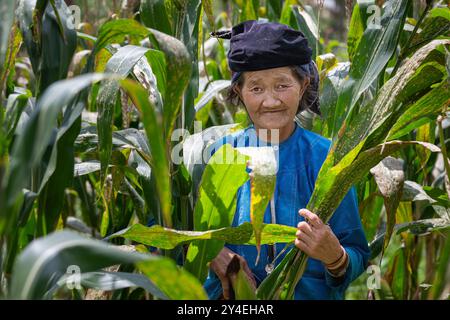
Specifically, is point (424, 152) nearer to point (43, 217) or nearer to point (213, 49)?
point (43, 217)

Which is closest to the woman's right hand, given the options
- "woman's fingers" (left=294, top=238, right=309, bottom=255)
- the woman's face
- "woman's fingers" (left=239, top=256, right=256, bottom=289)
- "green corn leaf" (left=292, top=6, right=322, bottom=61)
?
"woman's fingers" (left=239, top=256, right=256, bottom=289)

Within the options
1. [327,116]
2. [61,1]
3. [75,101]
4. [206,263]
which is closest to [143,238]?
[206,263]

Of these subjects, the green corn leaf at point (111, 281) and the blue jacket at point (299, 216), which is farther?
the blue jacket at point (299, 216)

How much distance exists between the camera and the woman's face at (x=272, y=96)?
1.11 metres

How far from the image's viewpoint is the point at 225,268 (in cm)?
106

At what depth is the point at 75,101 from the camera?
91 centimetres

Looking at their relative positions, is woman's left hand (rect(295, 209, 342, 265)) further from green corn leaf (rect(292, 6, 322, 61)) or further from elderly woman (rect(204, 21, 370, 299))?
green corn leaf (rect(292, 6, 322, 61))

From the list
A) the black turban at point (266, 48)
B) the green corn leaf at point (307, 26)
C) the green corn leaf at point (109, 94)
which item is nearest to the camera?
the green corn leaf at point (109, 94)

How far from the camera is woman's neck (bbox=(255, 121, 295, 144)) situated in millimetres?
1133

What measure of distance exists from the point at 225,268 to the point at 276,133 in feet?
0.73

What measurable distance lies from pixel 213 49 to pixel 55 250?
5.78 feet

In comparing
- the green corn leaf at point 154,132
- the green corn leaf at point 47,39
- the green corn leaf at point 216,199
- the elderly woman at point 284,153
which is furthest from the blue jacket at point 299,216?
the green corn leaf at point 154,132

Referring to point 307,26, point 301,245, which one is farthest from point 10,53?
point 307,26

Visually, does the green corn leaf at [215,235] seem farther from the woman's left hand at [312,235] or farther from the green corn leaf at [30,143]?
the green corn leaf at [30,143]
